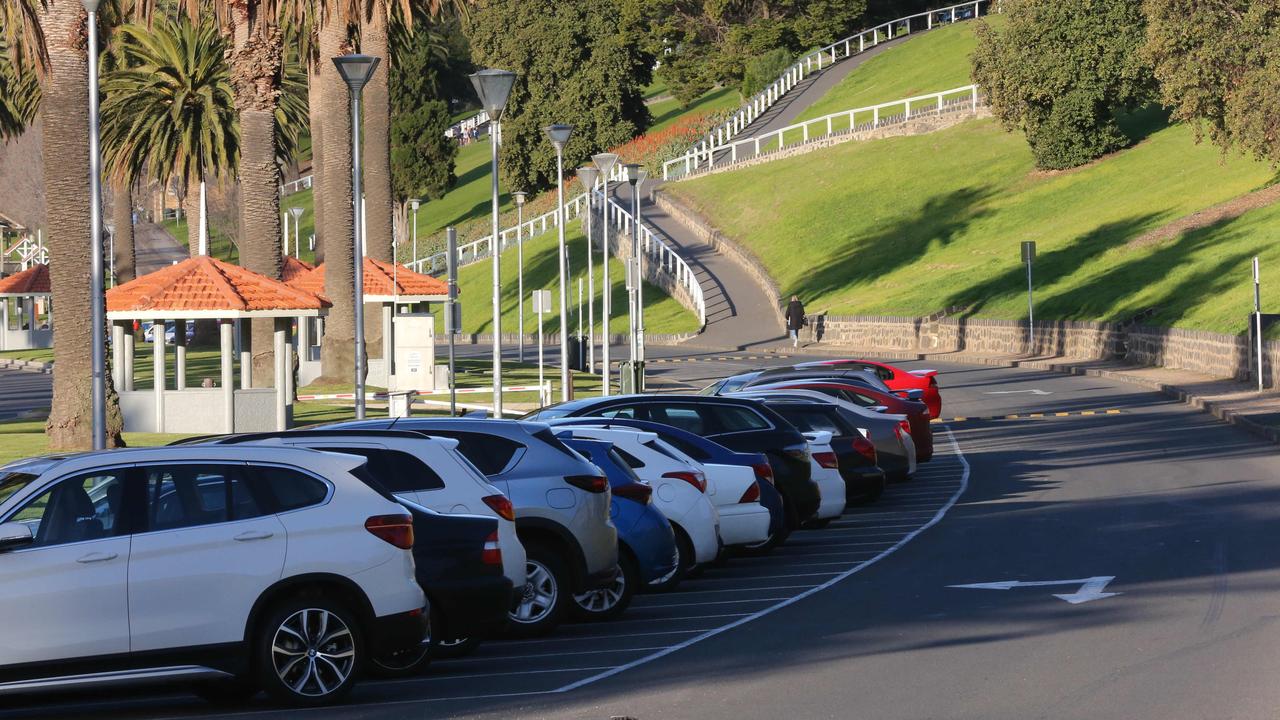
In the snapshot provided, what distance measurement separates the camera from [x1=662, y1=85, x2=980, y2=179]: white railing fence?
87.1 meters

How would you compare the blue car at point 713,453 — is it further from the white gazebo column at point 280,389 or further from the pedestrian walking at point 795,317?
the pedestrian walking at point 795,317

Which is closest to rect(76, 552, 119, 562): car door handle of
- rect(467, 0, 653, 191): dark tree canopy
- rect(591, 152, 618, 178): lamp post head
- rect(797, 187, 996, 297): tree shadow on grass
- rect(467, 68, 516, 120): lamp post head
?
rect(467, 68, 516, 120): lamp post head

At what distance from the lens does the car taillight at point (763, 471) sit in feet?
52.3

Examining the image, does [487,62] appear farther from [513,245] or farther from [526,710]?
[526,710]

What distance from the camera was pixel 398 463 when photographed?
11.5 metres

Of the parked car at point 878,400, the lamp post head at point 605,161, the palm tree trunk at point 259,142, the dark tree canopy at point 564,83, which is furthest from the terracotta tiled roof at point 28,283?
the parked car at point 878,400

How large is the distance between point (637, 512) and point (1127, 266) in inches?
1871

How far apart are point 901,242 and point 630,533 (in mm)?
62959

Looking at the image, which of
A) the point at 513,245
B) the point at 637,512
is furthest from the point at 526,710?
the point at 513,245

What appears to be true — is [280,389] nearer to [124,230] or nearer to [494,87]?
[494,87]

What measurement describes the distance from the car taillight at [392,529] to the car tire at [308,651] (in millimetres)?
487

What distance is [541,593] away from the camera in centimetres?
1250

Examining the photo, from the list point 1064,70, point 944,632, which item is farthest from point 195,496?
point 1064,70

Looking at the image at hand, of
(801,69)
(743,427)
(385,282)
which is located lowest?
(743,427)
